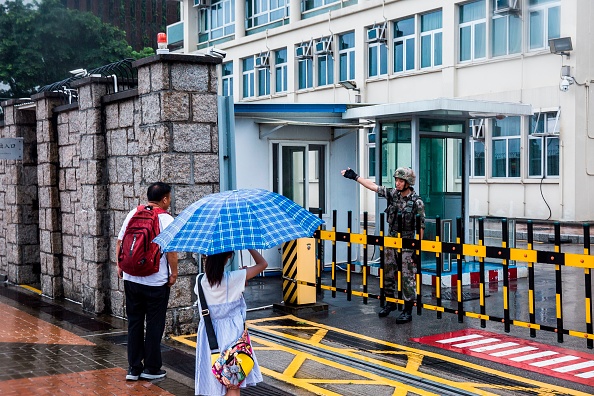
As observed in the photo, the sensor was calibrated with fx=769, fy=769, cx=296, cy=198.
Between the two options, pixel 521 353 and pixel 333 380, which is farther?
pixel 521 353

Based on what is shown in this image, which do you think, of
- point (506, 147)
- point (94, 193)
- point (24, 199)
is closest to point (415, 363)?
point (94, 193)

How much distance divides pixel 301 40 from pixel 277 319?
26499 millimetres

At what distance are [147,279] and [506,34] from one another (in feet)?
72.6

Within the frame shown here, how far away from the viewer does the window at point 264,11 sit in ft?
120

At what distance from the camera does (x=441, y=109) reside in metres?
12.4

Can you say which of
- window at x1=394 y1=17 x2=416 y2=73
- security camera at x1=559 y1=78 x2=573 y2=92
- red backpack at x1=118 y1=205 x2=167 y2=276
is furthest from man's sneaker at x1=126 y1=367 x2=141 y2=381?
window at x1=394 y1=17 x2=416 y2=73

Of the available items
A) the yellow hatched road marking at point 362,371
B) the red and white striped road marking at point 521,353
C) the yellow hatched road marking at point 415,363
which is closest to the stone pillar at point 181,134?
the yellow hatched road marking at point 362,371

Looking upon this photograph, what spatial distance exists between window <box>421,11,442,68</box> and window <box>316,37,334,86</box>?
5.17 meters

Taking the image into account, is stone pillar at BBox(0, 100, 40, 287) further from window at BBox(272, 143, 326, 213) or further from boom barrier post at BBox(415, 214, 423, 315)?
boom barrier post at BBox(415, 214, 423, 315)

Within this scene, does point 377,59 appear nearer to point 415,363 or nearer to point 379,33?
point 379,33

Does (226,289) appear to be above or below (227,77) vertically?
below

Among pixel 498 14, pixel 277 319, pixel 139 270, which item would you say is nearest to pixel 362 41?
pixel 498 14

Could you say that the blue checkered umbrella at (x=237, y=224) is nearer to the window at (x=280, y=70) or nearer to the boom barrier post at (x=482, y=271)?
the boom barrier post at (x=482, y=271)

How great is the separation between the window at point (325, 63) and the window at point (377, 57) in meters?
2.20
